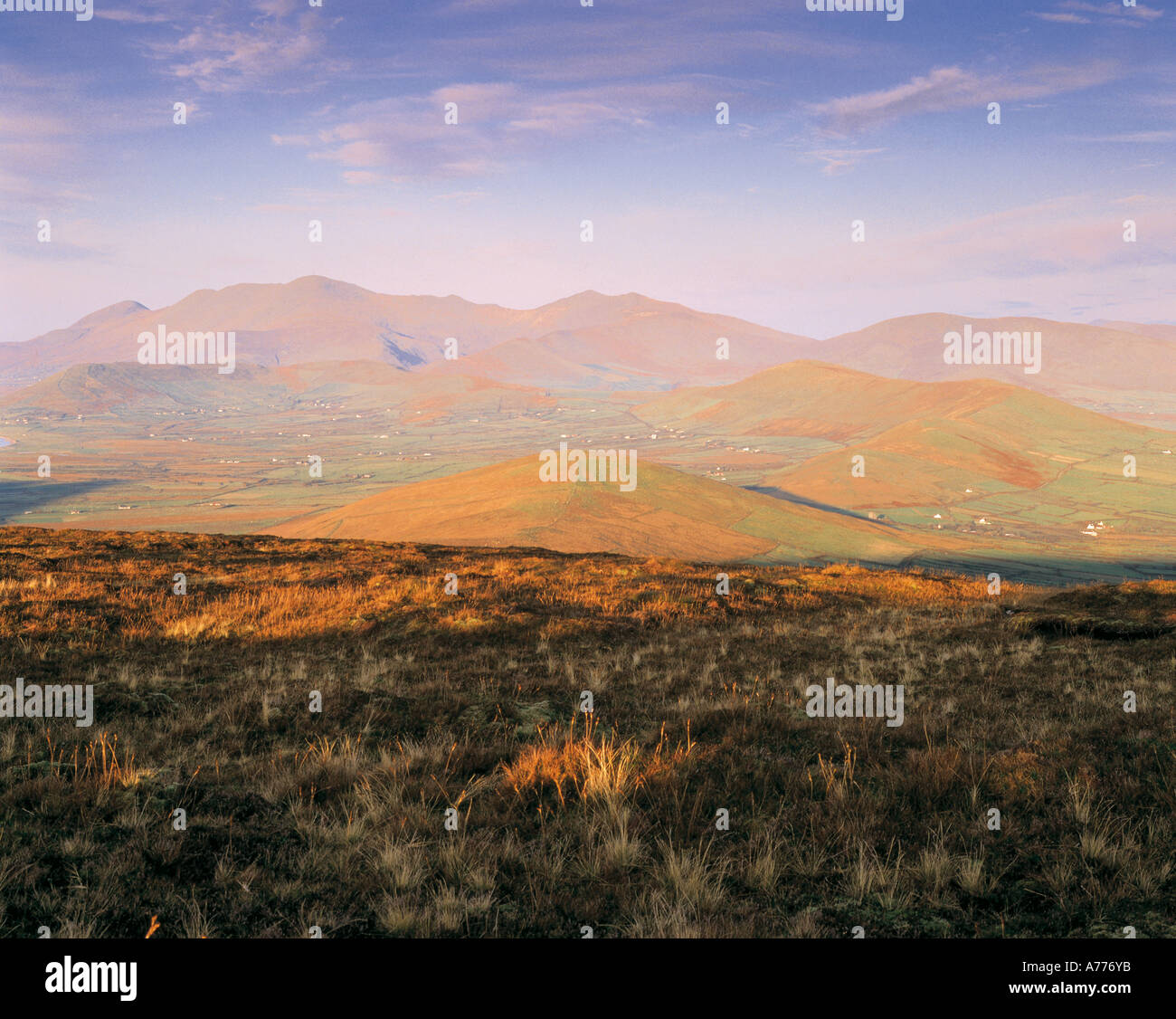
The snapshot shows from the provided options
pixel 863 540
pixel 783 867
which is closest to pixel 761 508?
pixel 863 540

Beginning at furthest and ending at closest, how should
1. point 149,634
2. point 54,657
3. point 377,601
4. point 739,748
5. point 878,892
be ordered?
1. point 377,601
2. point 149,634
3. point 54,657
4. point 739,748
5. point 878,892

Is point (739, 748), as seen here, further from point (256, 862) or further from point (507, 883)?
point (256, 862)

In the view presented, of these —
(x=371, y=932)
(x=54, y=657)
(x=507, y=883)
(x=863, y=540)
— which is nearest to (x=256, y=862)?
(x=371, y=932)

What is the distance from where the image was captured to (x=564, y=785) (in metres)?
6.30

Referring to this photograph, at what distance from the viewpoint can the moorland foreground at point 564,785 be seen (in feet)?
14.1

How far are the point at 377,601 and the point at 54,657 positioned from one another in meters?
6.80

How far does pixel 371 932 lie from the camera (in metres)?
4.08

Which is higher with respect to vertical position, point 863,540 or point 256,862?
point 256,862

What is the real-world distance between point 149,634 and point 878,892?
45.6 ft

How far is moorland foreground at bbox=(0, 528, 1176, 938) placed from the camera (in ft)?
14.1

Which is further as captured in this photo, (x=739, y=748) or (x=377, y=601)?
(x=377, y=601)
